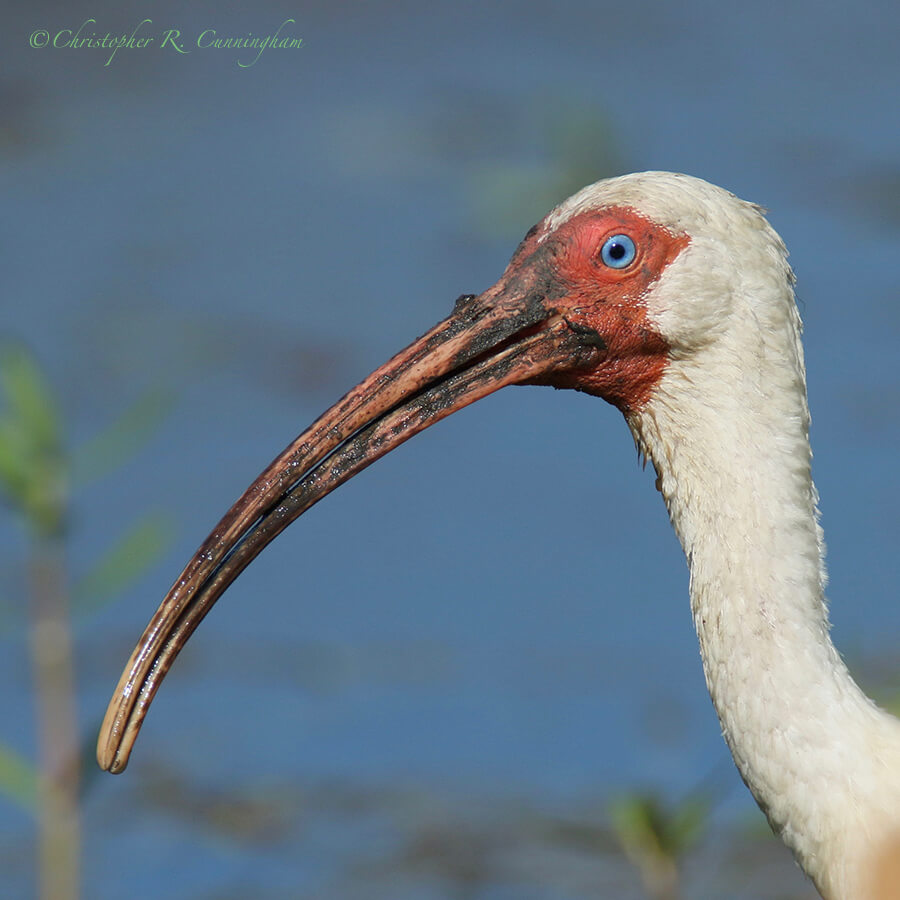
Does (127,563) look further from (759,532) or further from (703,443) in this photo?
(759,532)

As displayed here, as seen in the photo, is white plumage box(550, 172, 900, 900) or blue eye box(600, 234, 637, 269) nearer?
white plumage box(550, 172, 900, 900)

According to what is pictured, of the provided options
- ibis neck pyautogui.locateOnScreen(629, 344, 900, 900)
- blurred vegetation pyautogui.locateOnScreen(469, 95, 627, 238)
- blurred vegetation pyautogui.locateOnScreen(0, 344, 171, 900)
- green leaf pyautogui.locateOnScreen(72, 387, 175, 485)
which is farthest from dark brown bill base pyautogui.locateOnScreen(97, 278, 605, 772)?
blurred vegetation pyautogui.locateOnScreen(469, 95, 627, 238)

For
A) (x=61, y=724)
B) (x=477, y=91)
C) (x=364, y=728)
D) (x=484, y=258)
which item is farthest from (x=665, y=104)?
(x=61, y=724)

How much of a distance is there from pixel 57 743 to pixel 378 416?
1.89m

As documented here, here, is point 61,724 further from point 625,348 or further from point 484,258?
point 484,258

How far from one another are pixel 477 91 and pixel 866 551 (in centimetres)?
721

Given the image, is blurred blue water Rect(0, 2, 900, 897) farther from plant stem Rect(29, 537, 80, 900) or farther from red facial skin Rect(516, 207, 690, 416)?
red facial skin Rect(516, 207, 690, 416)

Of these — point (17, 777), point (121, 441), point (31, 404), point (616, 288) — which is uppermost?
point (31, 404)

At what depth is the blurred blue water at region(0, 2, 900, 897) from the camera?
987cm

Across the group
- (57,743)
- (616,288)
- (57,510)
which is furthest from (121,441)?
(616,288)

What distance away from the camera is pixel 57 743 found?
6.14 meters

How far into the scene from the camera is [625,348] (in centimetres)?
502

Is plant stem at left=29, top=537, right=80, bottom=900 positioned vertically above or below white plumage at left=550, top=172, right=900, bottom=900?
above

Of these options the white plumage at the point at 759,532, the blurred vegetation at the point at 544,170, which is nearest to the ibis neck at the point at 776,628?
the white plumage at the point at 759,532
